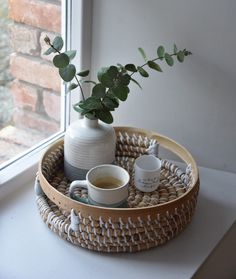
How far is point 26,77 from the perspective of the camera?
1.11 metres

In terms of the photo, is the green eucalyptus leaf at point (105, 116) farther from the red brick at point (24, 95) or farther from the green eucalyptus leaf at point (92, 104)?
the red brick at point (24, 95)

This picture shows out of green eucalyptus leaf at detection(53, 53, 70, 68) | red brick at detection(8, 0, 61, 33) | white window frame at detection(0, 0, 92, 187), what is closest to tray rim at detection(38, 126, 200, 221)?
white window frame at detection(0, 0, 92, 187)

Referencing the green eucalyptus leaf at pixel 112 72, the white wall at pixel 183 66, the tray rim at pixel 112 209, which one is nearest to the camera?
the tray rim at pixel 112 209

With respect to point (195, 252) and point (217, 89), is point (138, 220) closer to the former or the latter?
point (195, 252)

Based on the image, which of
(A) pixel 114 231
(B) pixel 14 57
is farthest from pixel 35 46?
(A) pixel 114 231

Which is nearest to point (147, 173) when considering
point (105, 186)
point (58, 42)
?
point (105, 186)

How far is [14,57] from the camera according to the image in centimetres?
105

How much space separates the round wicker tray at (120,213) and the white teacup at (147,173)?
0.05 ft

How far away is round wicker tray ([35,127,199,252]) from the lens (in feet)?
2.75

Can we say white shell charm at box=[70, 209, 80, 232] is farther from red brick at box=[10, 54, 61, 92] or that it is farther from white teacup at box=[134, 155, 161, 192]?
red brick at box=[10, 54, 61, 92]

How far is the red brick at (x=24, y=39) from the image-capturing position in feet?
3.38

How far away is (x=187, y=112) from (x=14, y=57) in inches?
16.0

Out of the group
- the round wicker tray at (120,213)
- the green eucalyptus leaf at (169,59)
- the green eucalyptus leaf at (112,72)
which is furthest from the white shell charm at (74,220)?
the green eucalyptus leaf at (169,59)

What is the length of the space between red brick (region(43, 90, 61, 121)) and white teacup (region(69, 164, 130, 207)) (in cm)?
31
